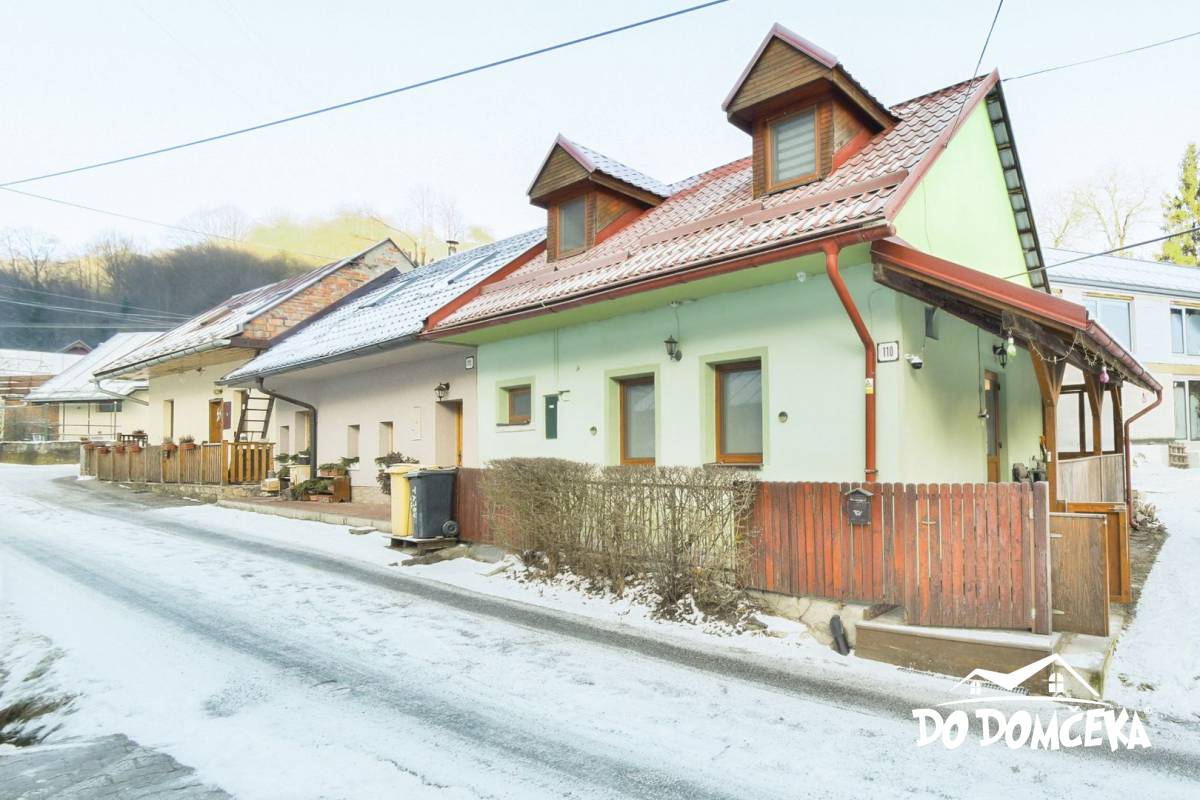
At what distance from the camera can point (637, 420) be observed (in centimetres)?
927

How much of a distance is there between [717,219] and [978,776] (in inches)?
259

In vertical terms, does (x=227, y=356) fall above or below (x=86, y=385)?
below

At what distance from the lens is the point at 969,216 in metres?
9.16

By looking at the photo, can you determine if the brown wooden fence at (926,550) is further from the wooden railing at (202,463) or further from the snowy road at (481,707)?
the wooden railing at (202,463)

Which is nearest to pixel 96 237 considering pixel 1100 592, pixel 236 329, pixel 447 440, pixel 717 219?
pixel 236 329

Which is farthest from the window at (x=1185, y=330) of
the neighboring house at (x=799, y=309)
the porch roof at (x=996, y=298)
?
the porch roof at (x=996, y=298)

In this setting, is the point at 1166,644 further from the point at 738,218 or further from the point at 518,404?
the point at 518,404

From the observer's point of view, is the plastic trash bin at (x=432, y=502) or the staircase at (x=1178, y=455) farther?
the staircase at (x=1178, y=455)

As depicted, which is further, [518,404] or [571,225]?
[571,225]

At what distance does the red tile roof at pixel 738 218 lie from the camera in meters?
6.73

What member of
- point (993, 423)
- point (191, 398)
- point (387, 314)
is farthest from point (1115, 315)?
point (191, 398)

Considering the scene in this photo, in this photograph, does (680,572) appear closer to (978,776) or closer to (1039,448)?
(978,776)

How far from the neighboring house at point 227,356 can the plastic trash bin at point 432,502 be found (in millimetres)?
10636

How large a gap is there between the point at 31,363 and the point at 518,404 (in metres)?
57.7
